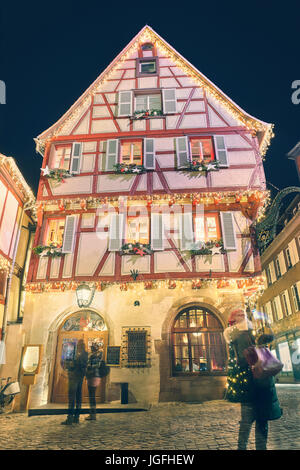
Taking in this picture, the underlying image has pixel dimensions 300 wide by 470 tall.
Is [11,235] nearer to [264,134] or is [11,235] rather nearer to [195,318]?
[195,318]

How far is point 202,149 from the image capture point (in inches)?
524

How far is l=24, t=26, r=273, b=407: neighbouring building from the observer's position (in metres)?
10.6

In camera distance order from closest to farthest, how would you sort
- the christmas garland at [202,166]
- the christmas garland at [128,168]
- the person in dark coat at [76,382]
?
1. the person in dark coat at [76,382]
2. the christmas garland at [202,166]
3. the christmas garland at [128,168]

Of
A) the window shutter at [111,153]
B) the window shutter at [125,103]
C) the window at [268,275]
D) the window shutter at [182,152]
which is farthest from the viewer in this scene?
the window at [268,275]

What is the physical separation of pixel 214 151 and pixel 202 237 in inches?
156

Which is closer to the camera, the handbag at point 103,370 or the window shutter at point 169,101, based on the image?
the handbag at point 103,370

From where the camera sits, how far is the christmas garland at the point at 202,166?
40.3ft

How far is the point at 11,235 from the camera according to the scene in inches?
513

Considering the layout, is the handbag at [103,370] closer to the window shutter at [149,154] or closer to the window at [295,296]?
the window shutter at [149,154]

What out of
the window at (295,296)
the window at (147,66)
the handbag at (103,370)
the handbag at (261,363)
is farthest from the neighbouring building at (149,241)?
the window at (295,296)

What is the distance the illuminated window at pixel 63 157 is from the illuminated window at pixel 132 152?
2460 mm

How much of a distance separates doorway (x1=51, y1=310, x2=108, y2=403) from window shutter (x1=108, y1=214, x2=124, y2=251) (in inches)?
Result: 105
